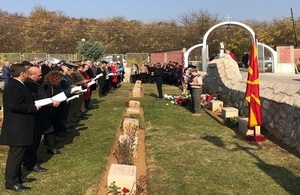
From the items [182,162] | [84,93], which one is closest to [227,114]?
[84,93]

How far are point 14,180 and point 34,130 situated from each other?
31.6 inches

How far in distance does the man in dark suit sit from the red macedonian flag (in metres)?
5.32

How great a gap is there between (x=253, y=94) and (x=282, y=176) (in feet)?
9.83

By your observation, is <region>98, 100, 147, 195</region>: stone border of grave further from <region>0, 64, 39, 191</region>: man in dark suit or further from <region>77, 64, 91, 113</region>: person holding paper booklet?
<region>77, 64, 91, 113</region>: person holding paper booklet

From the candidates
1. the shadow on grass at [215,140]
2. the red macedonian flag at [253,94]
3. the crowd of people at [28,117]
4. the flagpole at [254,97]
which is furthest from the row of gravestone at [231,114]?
the crowd of people at [28,117]

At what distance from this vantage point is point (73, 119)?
38.4 ft

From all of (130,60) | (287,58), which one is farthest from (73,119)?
(130,60)

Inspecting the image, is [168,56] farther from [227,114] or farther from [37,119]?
[37,119]

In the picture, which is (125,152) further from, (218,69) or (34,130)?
(218,69)

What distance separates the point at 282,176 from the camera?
22.4ft

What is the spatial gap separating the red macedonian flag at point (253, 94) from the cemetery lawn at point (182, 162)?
0.56 meters

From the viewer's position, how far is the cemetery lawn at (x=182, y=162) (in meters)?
6.20

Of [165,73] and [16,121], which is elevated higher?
[165,73]

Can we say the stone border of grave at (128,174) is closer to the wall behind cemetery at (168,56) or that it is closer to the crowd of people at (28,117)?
the crowd of people at (28,117)
